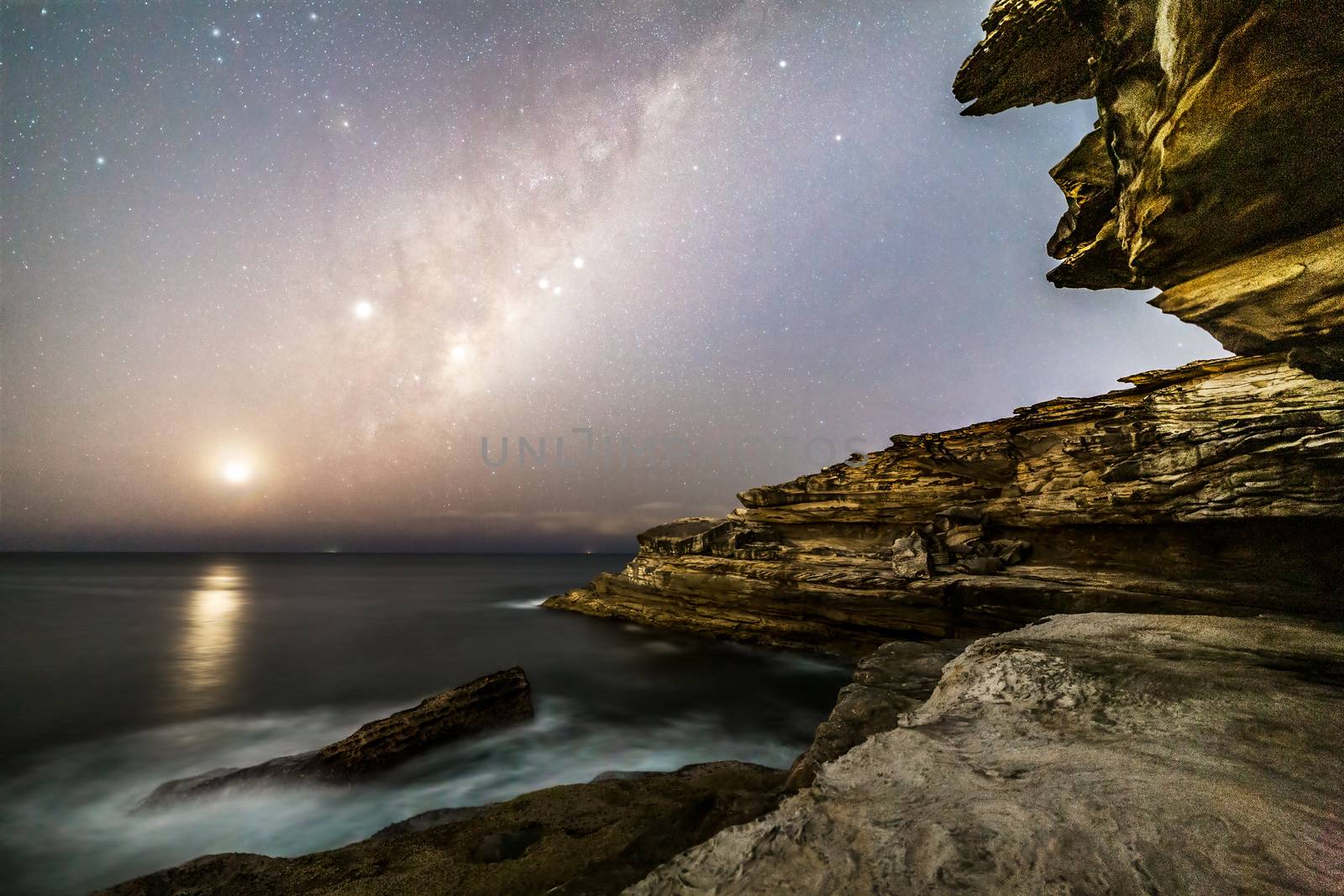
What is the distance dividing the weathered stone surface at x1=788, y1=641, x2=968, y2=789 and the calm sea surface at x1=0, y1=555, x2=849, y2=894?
153 inches

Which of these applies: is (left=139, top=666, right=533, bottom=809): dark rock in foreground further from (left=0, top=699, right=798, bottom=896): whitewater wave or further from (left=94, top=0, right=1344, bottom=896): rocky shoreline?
(left=94, top=0, right=1344, bottom=896): rocky shoreline

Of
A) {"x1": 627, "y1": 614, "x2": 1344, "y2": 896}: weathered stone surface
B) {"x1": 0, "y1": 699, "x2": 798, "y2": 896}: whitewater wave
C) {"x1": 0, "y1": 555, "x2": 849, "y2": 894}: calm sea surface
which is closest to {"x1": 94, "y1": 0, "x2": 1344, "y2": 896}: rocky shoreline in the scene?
{"x1": 627, "y1": 614, "x2": 1344, "y2": 896}: weathered stone surface

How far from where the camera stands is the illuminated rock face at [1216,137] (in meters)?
3.87

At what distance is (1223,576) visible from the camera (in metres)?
11.2

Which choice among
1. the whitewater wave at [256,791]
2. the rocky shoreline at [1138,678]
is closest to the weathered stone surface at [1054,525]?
the rocky shoreline at [1138,678]

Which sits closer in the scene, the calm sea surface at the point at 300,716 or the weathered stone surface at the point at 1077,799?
the weathered stone surface at the point at 1077,799

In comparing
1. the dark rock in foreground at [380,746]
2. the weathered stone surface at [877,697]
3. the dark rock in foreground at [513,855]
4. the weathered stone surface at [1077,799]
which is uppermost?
the weathered stone surface at [1077,799]

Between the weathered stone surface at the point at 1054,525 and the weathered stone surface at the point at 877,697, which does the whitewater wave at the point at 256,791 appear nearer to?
the weathered stone surface at the point at 877,697

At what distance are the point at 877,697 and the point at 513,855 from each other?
4.10 m

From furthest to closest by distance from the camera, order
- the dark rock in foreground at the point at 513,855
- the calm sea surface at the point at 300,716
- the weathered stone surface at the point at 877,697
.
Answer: the calm sea surface at the point at 300,716 → the weathered stone surface at the point at 877,697 → the dark rock in foreground at the point at 513,855

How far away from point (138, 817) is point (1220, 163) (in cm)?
1599

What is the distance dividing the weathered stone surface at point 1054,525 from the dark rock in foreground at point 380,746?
11.1 m

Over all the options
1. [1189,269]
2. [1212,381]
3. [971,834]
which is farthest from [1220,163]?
[1212,381]

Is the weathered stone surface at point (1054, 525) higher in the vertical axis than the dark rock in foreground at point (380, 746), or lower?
higher
